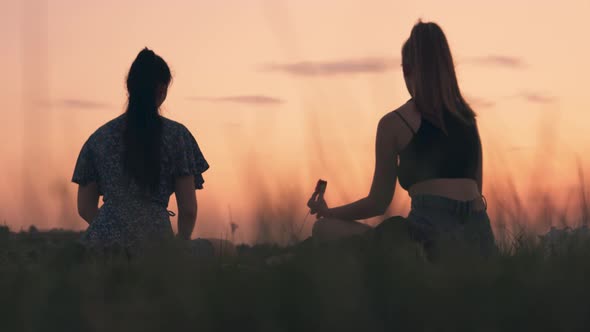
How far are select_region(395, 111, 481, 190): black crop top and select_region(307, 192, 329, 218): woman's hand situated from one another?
0.41 metres

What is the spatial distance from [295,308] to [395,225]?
1.37 m

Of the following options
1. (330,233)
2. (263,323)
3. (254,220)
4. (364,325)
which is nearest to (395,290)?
(364,325)

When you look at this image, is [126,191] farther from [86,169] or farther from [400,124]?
[400,124]

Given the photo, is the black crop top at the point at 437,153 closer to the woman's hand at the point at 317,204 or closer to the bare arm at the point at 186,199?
the woman's hand at the point at 317,204

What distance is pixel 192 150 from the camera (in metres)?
5.52

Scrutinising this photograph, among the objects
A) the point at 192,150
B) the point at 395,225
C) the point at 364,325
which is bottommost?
the point at 364,325

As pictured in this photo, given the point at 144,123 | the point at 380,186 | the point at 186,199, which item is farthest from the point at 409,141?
the point at 144,123

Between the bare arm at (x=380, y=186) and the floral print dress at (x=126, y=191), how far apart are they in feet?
4.04

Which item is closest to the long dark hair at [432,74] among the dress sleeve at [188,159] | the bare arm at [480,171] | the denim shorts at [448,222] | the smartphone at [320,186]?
the bare arm at [480,171]

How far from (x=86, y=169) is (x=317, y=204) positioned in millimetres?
1716

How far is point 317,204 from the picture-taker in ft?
14.8

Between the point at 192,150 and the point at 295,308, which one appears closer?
the point at 295,308

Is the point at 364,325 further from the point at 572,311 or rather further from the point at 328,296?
the point at 572,311

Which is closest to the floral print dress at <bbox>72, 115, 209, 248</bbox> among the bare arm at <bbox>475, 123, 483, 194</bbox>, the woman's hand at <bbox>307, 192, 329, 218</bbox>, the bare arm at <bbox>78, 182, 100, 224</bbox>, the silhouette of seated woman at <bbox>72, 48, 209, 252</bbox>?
Result: the silhouette of seated woman at <bbox>72, 48, 209, 252</bbox>
